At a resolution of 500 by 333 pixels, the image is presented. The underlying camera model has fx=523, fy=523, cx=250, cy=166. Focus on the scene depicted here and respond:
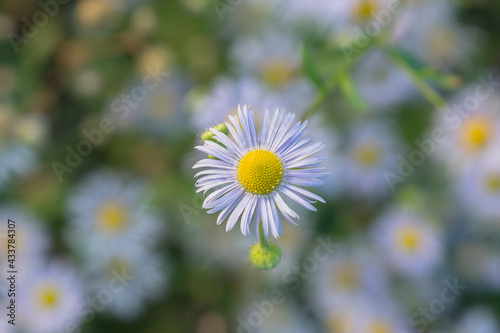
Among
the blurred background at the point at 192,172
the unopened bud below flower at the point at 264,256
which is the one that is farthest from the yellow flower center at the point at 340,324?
the unopened bud below flower at the point at 264,256

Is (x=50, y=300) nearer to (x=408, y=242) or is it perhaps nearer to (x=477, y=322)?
(x=408, y=242)

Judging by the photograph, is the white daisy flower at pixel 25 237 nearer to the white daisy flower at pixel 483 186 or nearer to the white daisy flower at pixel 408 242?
the white daisy flower at pixel 408 242

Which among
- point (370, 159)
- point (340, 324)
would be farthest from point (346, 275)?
point (370, 159)

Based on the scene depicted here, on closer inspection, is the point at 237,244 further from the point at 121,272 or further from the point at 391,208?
the point at 391,208

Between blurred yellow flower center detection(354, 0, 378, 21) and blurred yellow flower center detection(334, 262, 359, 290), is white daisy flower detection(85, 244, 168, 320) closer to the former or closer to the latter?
blurred yellow flower center detection(334, 262, 359, 290)

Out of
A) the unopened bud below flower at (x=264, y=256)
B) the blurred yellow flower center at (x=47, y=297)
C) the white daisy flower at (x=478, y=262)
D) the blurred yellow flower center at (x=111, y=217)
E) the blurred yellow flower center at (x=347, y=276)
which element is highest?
the white daisy flower at (x=478, y=262)

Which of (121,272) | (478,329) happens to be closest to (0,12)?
(121,272)
